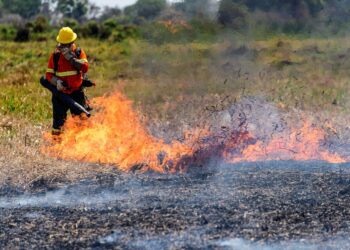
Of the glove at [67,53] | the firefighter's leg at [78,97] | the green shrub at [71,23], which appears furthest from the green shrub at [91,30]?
the glove at [67,53]

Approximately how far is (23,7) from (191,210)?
4781 cm

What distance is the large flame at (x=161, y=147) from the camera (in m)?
9.42

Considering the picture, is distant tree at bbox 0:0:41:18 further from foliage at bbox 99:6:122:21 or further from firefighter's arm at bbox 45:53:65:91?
firefighter's arm at bbox 45:53:65:91

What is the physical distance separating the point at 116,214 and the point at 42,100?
8.86m

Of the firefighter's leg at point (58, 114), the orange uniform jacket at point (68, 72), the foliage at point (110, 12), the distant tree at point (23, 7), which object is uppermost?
the distant tree at point (23, 7)

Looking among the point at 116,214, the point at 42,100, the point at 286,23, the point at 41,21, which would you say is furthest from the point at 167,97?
the point at 41,21

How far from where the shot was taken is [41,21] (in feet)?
105

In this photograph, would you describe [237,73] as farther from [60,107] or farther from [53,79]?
[53,79]

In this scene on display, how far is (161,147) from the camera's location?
9648mm

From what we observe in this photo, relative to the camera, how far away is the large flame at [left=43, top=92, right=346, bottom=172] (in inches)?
371

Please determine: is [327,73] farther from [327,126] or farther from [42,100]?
[42,100]

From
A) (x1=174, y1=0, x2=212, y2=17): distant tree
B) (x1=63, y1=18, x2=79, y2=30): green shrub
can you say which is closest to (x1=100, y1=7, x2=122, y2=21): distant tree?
(x1=63, y1=18, x2=79, y2=30): green shrub

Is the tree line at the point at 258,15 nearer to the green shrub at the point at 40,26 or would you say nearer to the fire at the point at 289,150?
the fire at the point at 289,150

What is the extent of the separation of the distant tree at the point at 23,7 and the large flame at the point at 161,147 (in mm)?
43044
